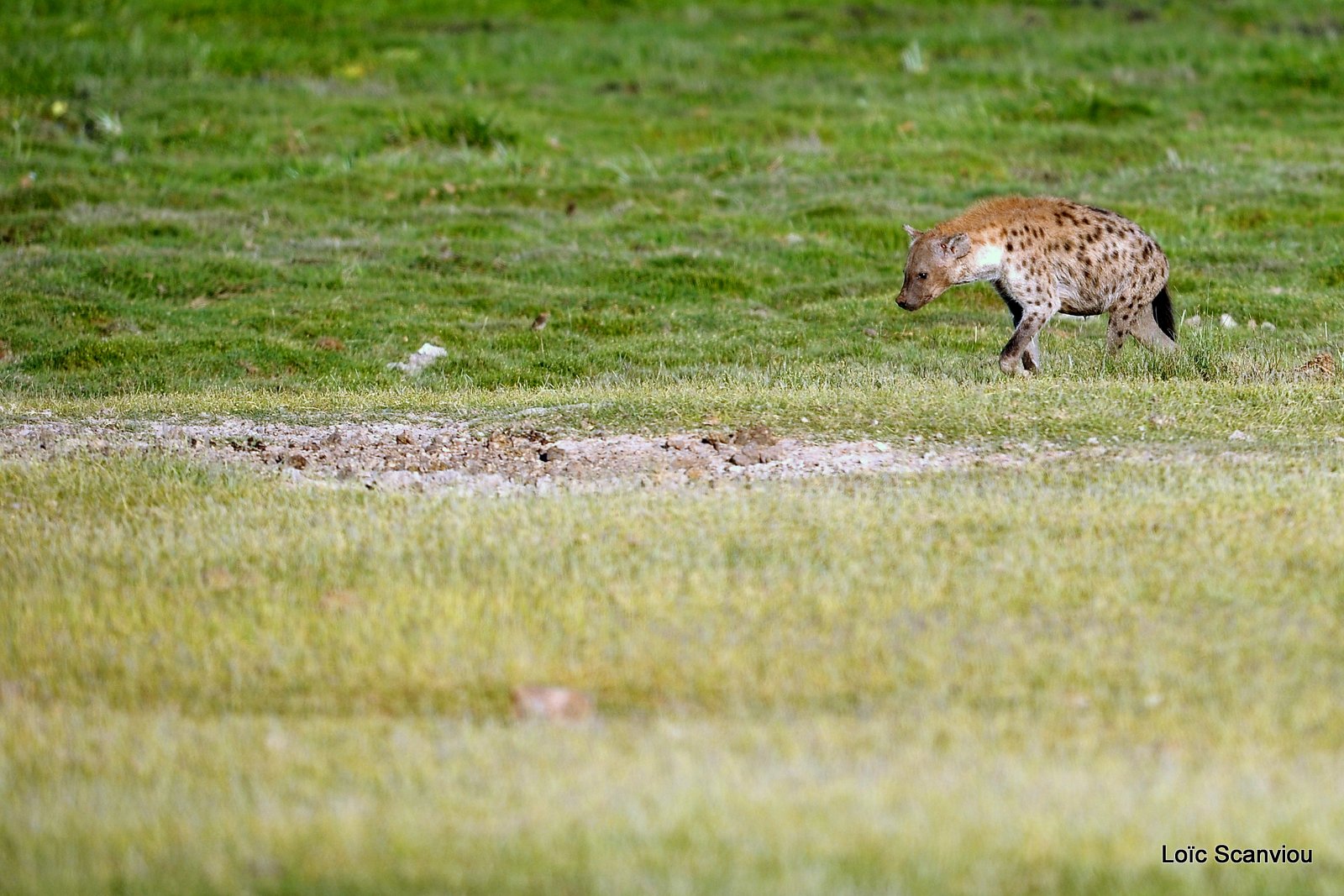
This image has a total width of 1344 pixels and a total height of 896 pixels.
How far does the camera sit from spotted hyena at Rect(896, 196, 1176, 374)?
12398 mm

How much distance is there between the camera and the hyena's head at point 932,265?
12.3 meters

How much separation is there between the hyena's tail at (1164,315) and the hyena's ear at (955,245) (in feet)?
6.33

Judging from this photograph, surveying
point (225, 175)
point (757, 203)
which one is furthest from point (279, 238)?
point (757, 203)

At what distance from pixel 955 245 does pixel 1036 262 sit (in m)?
0.65

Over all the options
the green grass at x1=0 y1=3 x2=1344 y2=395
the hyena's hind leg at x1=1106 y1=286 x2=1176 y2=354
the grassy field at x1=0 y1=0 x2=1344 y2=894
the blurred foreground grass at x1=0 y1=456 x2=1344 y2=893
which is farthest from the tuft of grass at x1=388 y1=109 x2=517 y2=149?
the blurred foreground grass at x1=0 y1=456 x2=1344 y2=893

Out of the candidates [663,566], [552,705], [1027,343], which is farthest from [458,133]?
[552,705]

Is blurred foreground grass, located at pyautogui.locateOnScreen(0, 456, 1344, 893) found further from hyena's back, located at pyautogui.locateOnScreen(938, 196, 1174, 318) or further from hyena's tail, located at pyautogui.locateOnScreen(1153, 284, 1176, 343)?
hyena's tail, located at pyautogui.locateOnScreen(1153, 284, 1176, 343)

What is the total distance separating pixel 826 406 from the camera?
10852 millimetres

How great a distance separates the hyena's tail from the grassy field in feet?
2.21

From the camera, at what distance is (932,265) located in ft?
40.8

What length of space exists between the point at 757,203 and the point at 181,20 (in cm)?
1837

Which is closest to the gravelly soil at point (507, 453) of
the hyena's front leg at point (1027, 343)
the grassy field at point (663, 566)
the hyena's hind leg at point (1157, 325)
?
the grassy field at point (663, 566)

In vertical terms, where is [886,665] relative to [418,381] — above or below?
above

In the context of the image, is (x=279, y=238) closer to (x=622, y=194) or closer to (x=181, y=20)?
(x=622, y=194)
